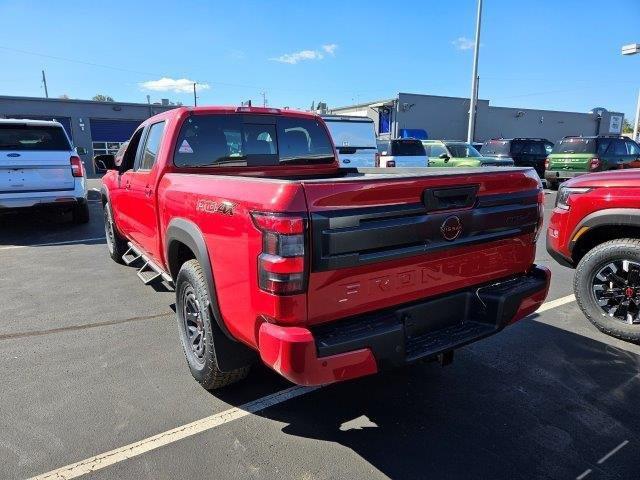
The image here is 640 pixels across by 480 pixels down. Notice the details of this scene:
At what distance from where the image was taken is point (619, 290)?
4.04 meters

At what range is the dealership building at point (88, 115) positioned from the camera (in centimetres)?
2750

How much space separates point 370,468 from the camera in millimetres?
2436

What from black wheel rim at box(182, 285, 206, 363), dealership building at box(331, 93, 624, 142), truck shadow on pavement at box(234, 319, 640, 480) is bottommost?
truck shadow on pavement at box(234, 319, 640, 480)

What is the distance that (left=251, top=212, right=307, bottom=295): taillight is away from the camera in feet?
6.88

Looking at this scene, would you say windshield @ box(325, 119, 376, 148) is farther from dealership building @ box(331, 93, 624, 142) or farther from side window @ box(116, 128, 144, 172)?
dealership building @ box(331, 93, 624, 142)

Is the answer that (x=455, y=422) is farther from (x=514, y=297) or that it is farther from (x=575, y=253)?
(x=575, y=253)

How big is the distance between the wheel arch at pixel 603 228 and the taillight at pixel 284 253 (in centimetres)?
323

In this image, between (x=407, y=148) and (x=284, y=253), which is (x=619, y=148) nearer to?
(x=407, y=148)

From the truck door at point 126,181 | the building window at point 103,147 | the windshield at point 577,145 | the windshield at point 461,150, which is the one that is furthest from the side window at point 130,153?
the building window at point 103,147

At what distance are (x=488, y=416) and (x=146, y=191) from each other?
322 centimetres

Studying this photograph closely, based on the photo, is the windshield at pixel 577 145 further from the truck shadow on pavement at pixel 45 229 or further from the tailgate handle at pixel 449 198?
the tailgate handle at pixel 449 198

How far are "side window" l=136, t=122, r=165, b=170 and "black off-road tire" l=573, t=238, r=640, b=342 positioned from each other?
399 cm

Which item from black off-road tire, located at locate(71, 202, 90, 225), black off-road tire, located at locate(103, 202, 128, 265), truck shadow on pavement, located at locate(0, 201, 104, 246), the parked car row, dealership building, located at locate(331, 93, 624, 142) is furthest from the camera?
dealership building, located at locate(331, 93, 624, 142)

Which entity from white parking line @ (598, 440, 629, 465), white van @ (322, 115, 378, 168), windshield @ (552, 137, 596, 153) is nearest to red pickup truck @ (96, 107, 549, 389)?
white parking line @ (598, 440, 629, 465)
